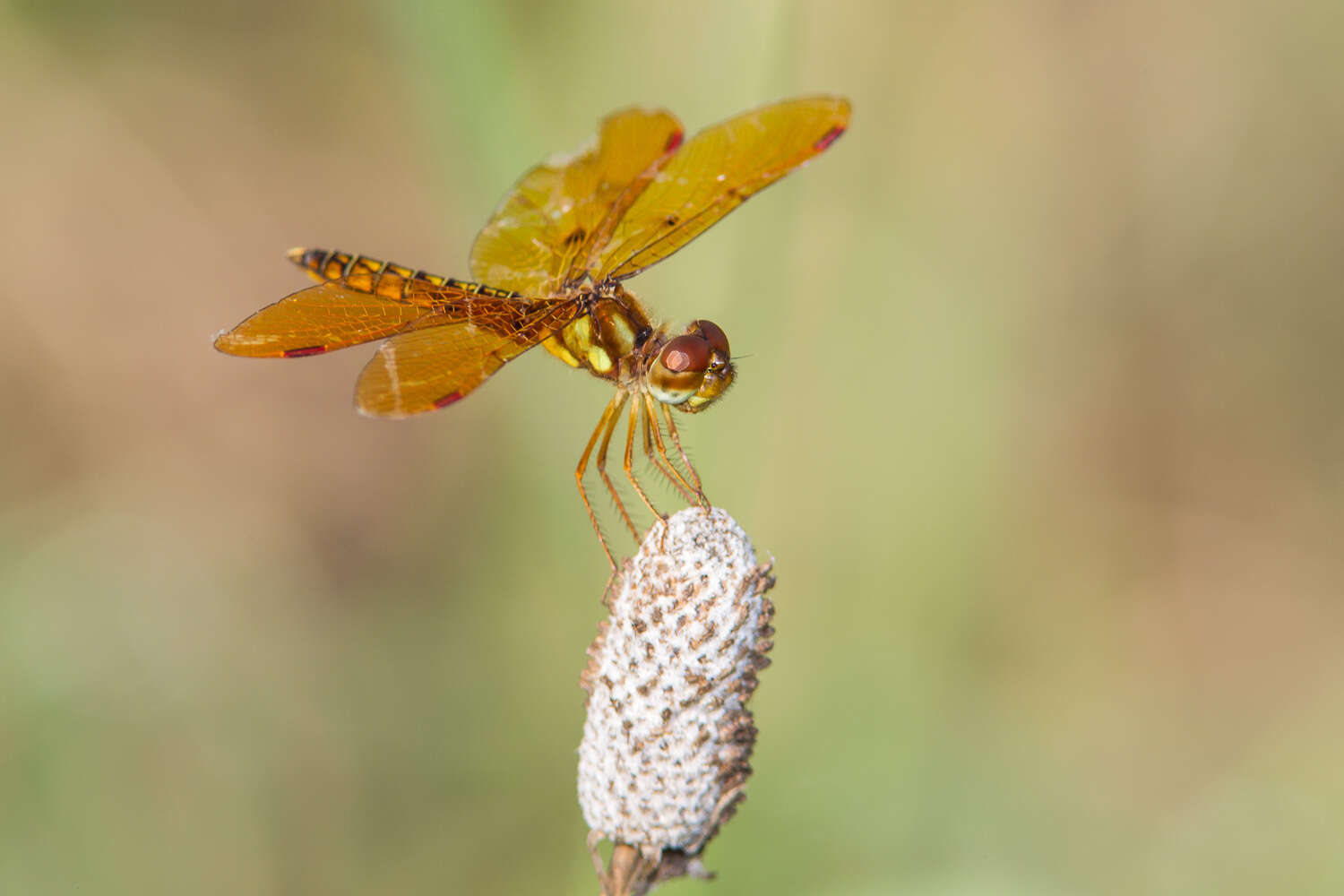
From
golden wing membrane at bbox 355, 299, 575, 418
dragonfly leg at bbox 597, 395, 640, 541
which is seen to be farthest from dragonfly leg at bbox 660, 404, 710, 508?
golden wing membrane at bbox 355, 299, 575, 418

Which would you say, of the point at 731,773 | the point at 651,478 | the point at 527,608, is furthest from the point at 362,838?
the point at 731,773

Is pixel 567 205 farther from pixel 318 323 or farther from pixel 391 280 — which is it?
pixel 318 323

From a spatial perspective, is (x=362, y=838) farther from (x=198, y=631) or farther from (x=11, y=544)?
(x=11, y=544)

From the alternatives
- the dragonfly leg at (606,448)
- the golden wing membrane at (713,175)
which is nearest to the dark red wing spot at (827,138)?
the golden wing membrane at (713,175)

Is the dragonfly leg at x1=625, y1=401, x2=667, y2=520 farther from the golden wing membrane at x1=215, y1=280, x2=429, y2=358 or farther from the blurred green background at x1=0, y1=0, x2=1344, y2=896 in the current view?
the golden wing membrane at x1=215, y1=280, x2=429, y2=358

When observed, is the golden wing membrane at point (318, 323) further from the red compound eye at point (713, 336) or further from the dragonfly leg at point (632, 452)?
the red compound eye at point (713, 336)

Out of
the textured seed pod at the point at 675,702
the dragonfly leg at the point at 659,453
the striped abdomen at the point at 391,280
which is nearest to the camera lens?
the textured seed pod at the point at 675,702
